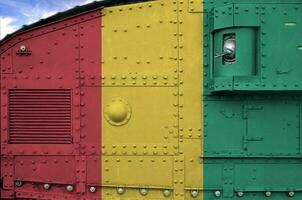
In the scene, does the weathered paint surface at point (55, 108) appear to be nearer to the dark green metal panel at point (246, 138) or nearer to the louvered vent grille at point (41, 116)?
the louvered vent grille at point (41, 116)

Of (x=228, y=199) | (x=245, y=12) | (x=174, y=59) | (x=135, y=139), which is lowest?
(x=228, y=199)

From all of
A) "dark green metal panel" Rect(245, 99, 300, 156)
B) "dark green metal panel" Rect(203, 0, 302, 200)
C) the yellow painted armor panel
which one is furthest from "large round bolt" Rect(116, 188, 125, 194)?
"dark green metal panel" Rect(245, 99, 300, 156)

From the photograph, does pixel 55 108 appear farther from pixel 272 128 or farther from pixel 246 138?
pixel 272 128

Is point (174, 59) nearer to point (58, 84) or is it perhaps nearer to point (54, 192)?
point (58, 84)

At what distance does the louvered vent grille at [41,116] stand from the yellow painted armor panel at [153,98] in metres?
0.44

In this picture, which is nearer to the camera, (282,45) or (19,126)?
(282,45)

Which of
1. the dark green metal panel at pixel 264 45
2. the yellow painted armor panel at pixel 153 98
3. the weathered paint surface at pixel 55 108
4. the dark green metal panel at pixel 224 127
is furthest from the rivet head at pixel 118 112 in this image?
the dark green metal panel at pixel 264 45

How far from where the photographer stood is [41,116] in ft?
13.0

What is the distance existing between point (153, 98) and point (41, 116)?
1.25 metres

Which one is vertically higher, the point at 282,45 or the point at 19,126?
the point at 282,45

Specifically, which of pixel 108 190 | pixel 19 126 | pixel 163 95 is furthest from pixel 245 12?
pixel 19 126

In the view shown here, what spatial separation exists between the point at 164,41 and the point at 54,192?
2068mm

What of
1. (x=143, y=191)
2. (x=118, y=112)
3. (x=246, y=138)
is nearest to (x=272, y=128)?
(x=246, y=138)

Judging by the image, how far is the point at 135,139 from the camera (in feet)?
12.9
